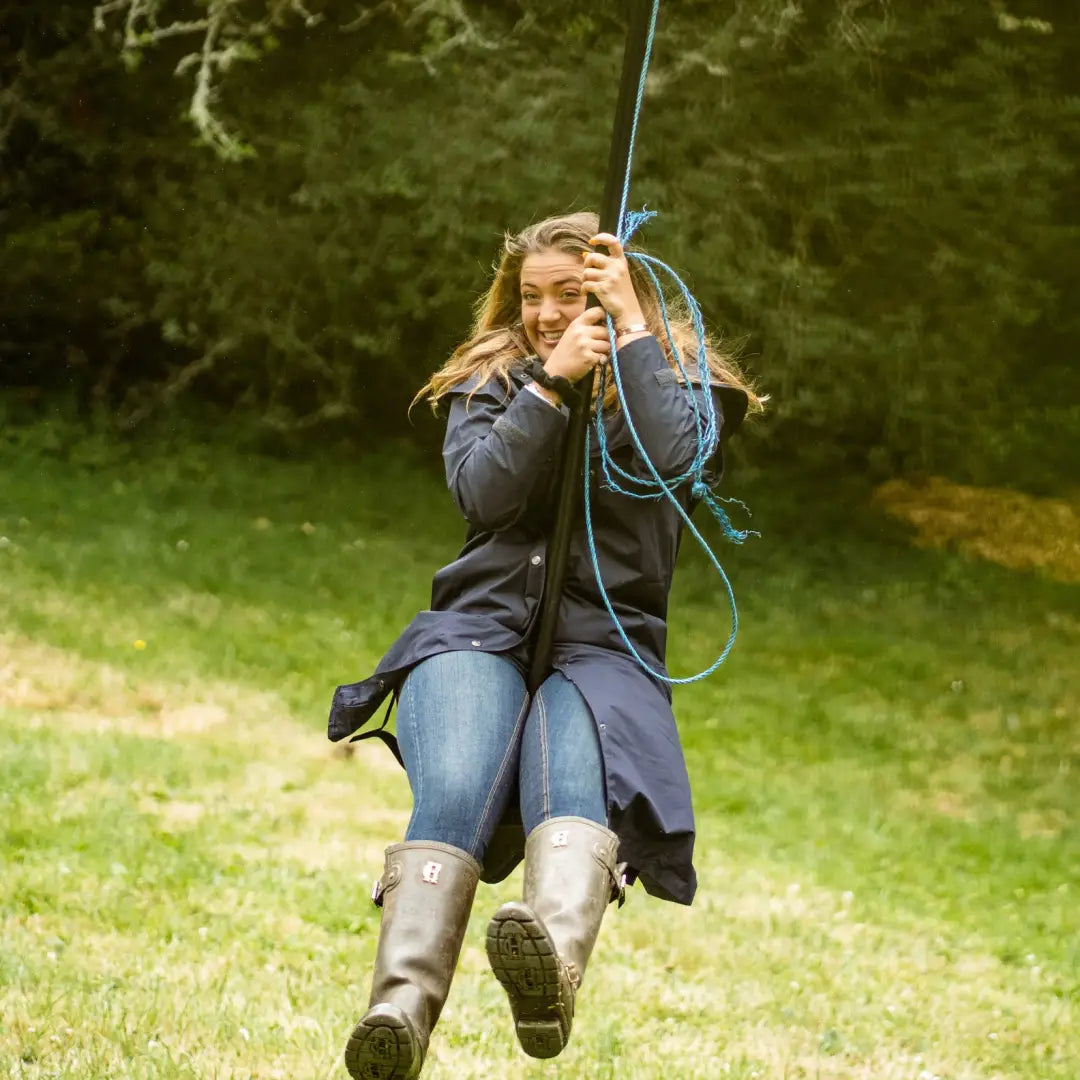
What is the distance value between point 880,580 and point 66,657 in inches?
228

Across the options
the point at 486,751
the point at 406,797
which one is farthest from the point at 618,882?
the point at 406,797

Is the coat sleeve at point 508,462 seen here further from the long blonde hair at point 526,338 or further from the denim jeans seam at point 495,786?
the denim jeans seam at point 495,786

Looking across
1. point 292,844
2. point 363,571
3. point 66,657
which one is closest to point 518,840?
point 292,844

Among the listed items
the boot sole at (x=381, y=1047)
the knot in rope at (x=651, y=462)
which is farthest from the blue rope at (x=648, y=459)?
the boot sole at (x=381, y=1047)

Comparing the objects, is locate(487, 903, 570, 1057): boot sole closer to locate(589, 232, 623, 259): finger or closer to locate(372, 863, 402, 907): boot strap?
locate(372, 863, 402, 907): boot strap

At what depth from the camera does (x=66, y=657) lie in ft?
29.5

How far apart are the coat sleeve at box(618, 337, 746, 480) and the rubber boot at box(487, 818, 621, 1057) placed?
74cm

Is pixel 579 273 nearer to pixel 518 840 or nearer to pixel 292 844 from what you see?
pixel 518 840

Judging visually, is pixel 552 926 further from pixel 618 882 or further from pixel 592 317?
pixel 592 317

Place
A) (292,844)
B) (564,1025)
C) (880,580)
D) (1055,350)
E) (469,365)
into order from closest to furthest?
(564,1025) → (469,365) → (292,844) → (880,580) → (1055,350)

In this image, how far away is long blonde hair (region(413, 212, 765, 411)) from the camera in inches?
138

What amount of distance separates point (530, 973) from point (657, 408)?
3.69 feet

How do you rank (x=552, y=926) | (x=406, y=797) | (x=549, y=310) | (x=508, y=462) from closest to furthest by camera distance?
1. (x=552, y=926)
2. (x=508, y=462)
3. (x=549, y=310)
4. (x=406, y=797)

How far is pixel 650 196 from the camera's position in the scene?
34.3 feet
